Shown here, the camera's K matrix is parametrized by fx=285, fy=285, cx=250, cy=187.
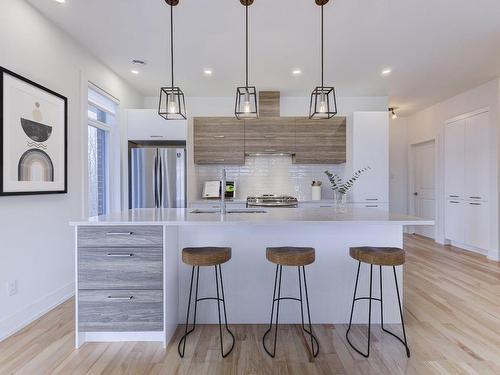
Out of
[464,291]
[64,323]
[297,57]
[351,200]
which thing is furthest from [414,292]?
[64,323]

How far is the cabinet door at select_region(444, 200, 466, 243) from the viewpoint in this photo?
16.6 feet

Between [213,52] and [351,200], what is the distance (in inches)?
118

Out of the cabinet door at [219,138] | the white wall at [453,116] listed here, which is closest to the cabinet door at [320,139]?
the cabinet door at [219,138]

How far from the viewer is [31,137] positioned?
2.47m

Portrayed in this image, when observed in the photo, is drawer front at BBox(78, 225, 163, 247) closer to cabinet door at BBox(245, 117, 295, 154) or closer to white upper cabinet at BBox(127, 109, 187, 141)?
white upper cabinet at BBox(127, 109, 187, 141)

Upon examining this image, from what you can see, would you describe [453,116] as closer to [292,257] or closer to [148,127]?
[292,257]

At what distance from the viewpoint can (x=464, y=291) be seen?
317 centimetres

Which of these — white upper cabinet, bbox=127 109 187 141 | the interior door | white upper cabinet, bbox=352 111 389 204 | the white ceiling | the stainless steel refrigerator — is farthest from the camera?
the interior door

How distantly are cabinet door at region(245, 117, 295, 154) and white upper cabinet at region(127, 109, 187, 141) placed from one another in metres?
1.09

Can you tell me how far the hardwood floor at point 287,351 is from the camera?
6.11ft

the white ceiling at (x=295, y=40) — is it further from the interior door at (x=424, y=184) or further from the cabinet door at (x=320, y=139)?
the interior door at (x=424, y=184)

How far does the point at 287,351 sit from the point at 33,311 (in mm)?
2250

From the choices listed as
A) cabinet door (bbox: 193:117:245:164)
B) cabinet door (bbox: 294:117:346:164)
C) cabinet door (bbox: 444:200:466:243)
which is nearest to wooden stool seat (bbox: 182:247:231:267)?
cabinet door (bbox: 193:117:245:164)

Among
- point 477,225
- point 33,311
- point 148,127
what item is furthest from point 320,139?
point 33,311
